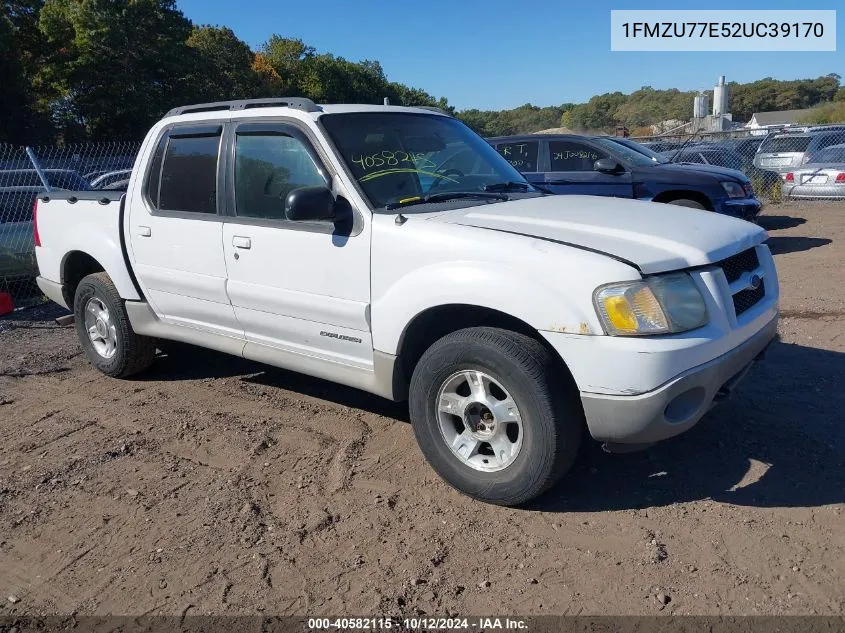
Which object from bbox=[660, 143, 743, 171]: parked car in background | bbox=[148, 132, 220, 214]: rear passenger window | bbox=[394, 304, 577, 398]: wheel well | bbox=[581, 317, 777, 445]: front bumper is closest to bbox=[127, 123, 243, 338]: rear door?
bbox=[148, 132, 220, 214]: rear passenger window

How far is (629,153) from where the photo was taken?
10.4 metres

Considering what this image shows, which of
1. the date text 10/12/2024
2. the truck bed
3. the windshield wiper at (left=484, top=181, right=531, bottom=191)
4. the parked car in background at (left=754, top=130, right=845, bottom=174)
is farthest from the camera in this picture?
the parked car in background at (left=754, top=130, right=845, bottom=174)

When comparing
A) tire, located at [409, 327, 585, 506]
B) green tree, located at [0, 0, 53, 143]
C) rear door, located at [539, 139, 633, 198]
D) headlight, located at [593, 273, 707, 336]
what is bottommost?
tire, located at [409, 327, 585, 506]

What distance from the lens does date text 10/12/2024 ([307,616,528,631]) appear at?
8.96 feet

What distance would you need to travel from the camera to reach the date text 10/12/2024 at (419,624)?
2.73 m

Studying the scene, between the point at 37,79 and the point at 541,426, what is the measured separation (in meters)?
40.5

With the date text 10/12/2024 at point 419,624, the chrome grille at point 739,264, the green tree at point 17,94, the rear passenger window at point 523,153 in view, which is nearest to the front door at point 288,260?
the date text 10/12/2024 at point 419,624

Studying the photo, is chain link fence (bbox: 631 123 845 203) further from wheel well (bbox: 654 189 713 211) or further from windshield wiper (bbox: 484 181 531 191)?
windshield wiper (bbox: 484 181 531 191)

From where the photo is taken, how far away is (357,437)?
177 inches

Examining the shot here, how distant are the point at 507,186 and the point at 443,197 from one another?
27.1 inches

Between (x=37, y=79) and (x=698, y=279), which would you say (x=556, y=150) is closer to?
(x=698, y=279)

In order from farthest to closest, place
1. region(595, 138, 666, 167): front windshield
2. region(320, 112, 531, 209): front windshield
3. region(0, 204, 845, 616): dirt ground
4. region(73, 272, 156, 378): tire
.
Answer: region(595, 138, 666, 167): front windshield < region(73, 272, 156, 378): tire < region(320, 112, 531, 209): front windshield < region(0, 204, 845, 616): dirt ground

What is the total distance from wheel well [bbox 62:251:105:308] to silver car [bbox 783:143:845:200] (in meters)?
12.8

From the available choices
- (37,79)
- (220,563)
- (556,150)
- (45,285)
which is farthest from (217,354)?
(37,79)
